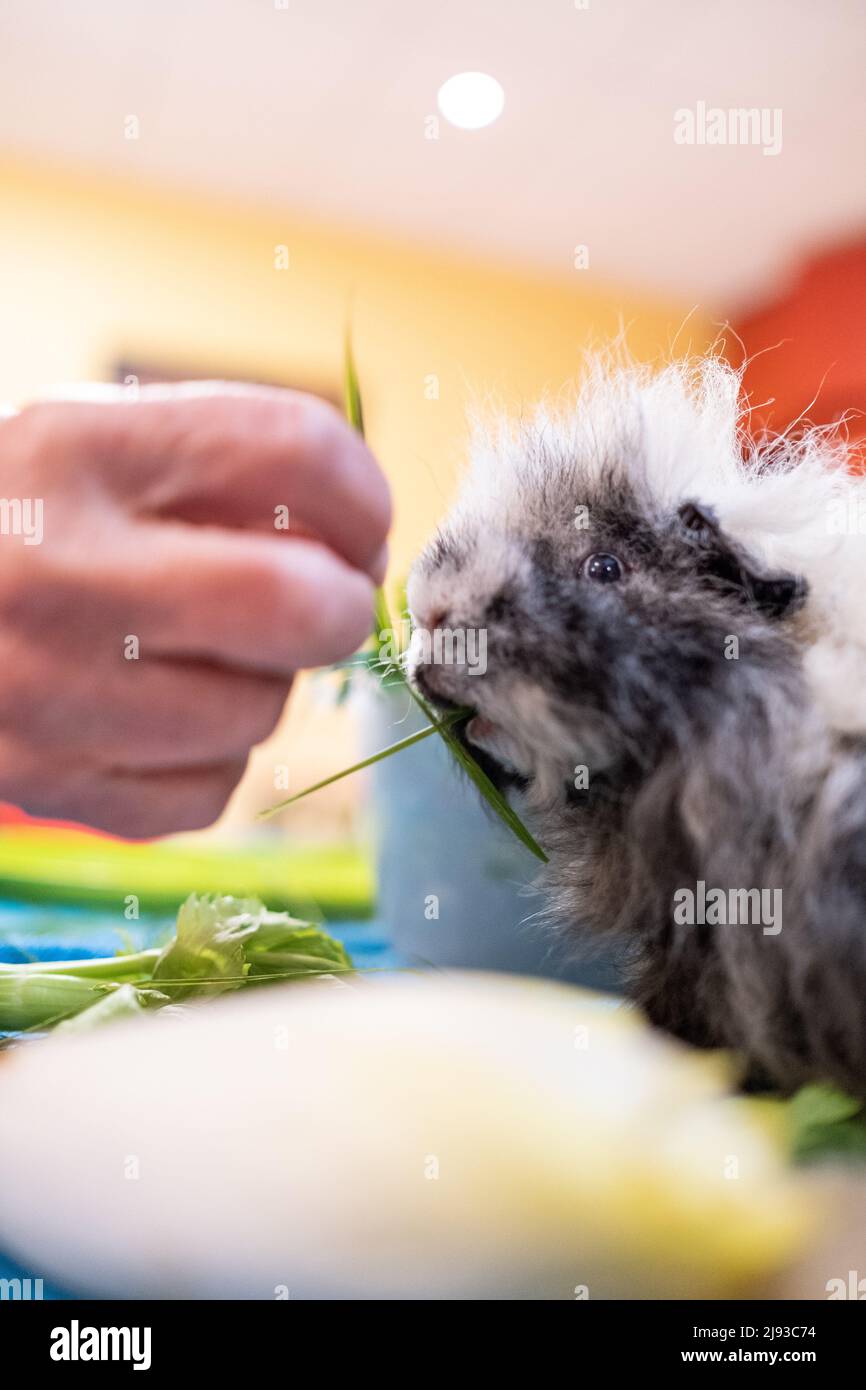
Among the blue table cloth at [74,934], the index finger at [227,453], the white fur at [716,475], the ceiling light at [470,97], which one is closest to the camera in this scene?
the index finger at [227,453]

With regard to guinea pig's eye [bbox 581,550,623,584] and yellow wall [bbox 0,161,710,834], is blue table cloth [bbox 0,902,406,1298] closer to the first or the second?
yellow wall [bbox 0,161,710,834]

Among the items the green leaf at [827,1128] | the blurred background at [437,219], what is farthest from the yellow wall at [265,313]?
the green leaf at [827,1128]

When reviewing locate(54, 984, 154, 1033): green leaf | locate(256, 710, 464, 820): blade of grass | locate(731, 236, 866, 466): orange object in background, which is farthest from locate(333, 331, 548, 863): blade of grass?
locate(731, 236, 866, 466): orange object in background

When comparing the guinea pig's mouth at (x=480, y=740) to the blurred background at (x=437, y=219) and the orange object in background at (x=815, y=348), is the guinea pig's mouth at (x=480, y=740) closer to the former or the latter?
the blurred background at (x=437, y=219)

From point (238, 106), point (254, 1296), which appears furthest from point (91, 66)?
point (254, 1296)

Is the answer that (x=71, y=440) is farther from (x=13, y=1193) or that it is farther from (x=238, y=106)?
(x=238, y=106)

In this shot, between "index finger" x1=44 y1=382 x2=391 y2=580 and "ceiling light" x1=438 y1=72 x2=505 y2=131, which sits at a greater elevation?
"ceiling light" x1=438 y1=72 x2=505 y2=131
